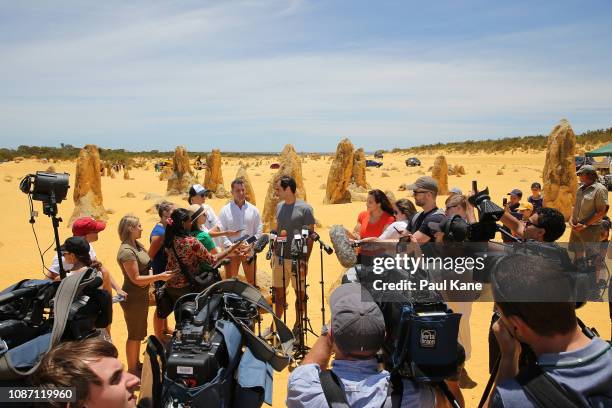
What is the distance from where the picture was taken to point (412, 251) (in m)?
4.53

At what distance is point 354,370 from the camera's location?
2.10 meters

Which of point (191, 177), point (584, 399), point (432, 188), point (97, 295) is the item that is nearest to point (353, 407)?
point (584, 399)

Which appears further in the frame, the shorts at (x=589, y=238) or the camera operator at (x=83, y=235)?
the shorts at (x=589, y=238)

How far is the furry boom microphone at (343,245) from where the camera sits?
5276mm

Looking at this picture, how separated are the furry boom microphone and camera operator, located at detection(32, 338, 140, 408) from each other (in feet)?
12.0

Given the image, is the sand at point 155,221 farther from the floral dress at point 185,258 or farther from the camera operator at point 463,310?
the floral dress at point 185,258

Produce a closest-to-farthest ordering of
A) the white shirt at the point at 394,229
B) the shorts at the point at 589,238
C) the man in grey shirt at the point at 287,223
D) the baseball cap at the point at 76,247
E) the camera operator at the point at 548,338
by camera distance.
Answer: the camera operator at the point at 548,338, the baseball cap at the point at 76,247, the white shirt at the point at 394,229, the man in grey shirt at the point at 287,223, the shorts at the point at 589,238

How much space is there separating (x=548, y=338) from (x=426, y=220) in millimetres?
2922

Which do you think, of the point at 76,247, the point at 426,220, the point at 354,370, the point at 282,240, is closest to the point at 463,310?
the point at 426,220

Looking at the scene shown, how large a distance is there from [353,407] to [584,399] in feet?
3.02

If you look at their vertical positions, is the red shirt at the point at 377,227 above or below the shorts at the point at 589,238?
above

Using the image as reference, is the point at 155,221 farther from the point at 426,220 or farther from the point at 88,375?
the point at 88,375

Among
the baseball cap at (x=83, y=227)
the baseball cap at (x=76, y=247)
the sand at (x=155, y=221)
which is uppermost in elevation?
the baseball cap at (x=83, y=227)

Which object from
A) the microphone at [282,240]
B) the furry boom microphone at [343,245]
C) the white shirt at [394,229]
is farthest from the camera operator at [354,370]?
the furry boom microphone at [343,245]
